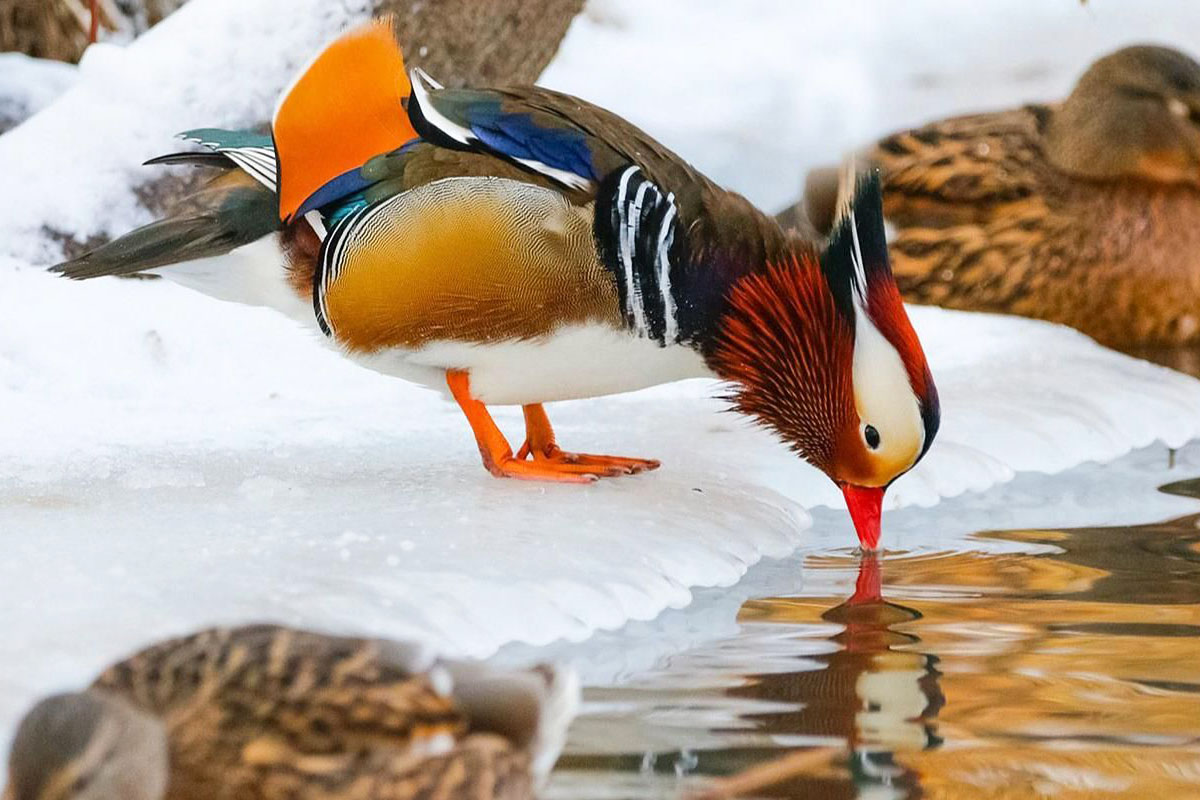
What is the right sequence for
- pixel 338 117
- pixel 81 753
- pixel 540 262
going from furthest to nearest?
pixel 338 117 → pixel 540 262 → pixel 81 753

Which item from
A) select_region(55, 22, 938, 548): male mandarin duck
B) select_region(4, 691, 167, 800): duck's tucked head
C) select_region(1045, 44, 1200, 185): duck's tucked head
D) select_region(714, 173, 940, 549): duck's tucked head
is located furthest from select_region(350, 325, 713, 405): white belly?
select_region(1045, 44, 1200, 185): duck's tucked head

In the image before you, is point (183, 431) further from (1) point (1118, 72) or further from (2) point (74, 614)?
(1) point (1118, 72)

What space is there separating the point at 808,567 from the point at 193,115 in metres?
2.56

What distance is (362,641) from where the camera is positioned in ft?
6.60

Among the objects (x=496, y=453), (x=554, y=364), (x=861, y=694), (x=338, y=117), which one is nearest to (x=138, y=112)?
(x=338, y=117)

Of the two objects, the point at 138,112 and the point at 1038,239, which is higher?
the point at 138,112

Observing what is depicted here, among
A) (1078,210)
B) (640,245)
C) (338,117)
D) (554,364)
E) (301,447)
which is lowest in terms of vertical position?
(301,447)

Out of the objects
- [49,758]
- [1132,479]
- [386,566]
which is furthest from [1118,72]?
[49,758]

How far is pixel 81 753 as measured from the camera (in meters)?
1.66

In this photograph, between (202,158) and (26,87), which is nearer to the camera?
(202,158)

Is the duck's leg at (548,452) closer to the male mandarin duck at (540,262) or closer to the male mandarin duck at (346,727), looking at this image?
the male mandarin duck at (540,262)

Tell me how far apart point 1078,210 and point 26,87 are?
130 inches

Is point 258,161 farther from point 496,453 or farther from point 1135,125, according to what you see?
point 1135,125

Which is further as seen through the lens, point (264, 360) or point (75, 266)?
point (264, 360)
